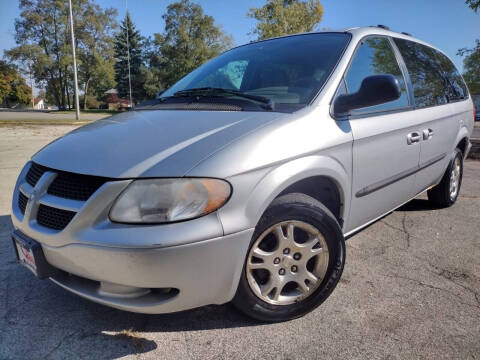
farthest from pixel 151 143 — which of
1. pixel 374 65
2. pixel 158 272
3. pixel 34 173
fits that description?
pixel 374 65

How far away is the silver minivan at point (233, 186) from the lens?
1.55m

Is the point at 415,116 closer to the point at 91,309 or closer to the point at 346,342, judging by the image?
the point at 346,342

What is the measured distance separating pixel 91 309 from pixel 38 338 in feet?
0.99

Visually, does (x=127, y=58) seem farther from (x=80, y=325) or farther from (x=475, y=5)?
(x=80, y=325)

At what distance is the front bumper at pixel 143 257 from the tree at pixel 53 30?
41181 mm

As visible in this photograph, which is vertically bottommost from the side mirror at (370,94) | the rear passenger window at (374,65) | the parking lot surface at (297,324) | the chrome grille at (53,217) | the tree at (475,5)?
the parking lot surface at (297,324)

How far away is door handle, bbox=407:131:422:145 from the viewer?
272 cm

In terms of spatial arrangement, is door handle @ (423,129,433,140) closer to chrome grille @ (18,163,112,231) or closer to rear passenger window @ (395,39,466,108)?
rear passenger window @ (395,39,466,108)

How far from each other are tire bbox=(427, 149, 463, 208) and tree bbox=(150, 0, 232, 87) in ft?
133

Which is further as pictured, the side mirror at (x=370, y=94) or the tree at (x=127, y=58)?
the tree at (x=127, y=58)

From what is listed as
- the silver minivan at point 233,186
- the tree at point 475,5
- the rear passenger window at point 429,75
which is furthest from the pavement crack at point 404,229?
the tree at point 475,5

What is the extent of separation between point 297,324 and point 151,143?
1.22m

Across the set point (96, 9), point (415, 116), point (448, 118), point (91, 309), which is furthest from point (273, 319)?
point (96, 9)

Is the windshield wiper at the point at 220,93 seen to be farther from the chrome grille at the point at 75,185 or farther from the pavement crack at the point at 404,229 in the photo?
the pavement crack at the point at 404,229
